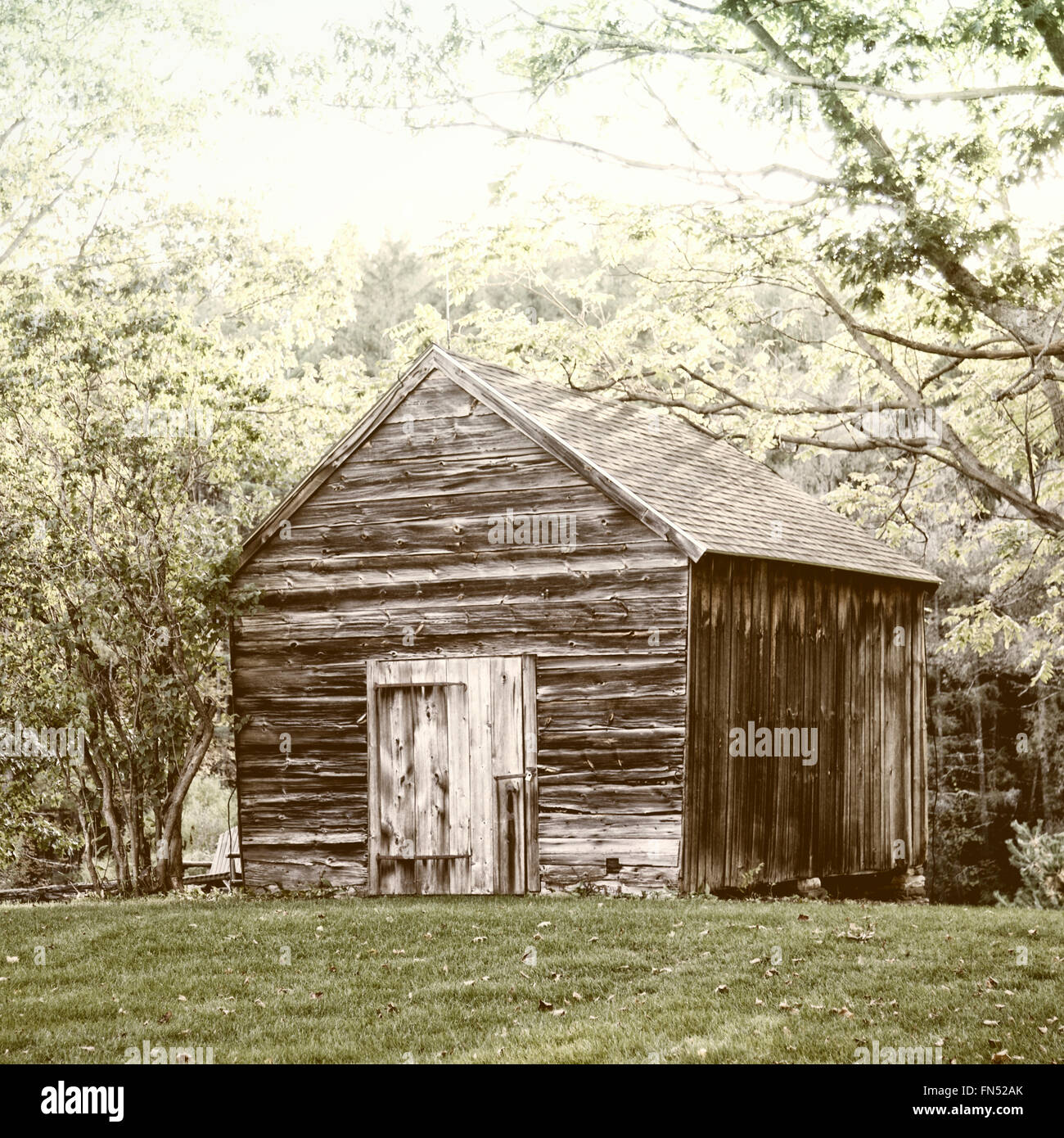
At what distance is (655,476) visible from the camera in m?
16.8

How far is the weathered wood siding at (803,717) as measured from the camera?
15.3 metres

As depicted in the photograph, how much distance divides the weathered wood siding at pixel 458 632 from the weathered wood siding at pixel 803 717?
56 cm

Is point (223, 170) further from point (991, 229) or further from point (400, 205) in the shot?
point (400, 205)

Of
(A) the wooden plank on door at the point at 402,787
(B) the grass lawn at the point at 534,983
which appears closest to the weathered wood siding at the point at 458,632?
(A) the wooden plank on door at the point at 402,787

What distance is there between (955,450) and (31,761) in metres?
12.1

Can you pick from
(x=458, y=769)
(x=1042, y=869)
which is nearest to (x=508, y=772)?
(x=458, y=769)

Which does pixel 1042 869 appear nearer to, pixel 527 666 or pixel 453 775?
pixel 527 666

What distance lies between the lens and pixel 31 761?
17312 mm

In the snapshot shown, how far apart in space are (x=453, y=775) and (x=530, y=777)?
1.01 meters

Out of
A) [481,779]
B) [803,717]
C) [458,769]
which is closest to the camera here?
[481,779]

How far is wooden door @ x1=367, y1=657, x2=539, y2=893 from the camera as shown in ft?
50.9

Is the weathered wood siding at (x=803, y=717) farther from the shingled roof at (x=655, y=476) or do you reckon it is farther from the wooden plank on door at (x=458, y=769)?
the wooden plank on door at (x=458, y=769)

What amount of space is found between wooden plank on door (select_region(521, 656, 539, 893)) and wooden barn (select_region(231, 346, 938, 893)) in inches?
0.9
